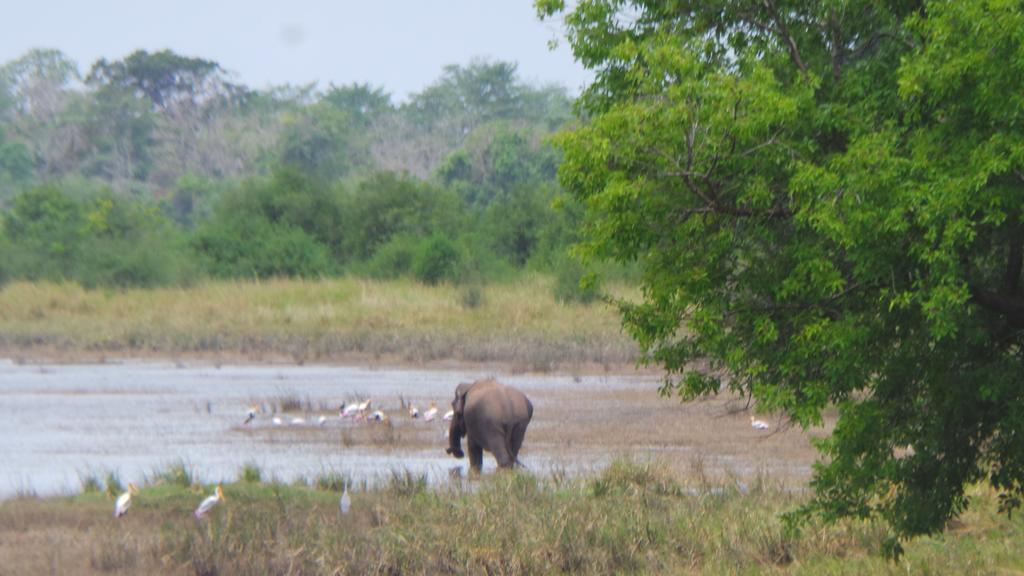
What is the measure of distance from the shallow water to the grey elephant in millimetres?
399

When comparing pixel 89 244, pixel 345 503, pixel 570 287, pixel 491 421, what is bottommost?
pixel 345 503

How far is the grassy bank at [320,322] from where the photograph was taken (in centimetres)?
3409

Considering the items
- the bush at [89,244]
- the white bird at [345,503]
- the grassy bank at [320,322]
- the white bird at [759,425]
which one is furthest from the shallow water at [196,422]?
the bush at [89,244]

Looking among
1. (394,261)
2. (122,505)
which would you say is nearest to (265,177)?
(394,261)

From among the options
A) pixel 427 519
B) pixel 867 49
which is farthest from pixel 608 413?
pixel 867 49

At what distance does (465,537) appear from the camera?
1166cm

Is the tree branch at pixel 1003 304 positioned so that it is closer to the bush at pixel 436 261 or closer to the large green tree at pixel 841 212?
the large green tree at pixel 841 212

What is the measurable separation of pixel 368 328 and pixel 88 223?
1749cm

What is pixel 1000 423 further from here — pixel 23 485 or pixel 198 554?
pixel 23 485

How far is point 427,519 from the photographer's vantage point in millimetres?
12109

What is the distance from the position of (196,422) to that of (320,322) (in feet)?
52.8

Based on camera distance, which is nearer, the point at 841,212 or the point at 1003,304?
the point at 841,212

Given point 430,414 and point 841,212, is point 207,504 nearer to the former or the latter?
point 841,212

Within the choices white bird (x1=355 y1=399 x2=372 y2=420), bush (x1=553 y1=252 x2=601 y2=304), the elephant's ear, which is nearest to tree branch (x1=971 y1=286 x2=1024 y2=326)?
the elephant's ear
